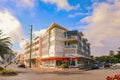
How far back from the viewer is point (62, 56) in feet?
199

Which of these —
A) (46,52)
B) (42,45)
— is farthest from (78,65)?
(42,45)

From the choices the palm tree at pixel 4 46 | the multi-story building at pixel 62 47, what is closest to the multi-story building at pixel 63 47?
the multi-story building at pixel 62 47

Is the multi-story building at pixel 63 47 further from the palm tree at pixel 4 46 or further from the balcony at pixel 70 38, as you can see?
the palm tree at pixel 4 46

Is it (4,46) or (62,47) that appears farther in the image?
(62,47)

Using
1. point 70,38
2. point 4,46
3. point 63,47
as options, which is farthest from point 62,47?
point 4,46

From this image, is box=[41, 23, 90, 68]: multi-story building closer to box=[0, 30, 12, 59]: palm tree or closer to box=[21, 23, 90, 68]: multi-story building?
box=[21, 23, 90, 68]: multi-story building

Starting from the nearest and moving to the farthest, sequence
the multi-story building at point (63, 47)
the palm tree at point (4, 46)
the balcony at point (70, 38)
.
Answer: the palm tree at point (4, 46), the multi-story building at point (63, 47), the balcony at point (70, 38)

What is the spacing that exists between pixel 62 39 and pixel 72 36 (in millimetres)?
2819

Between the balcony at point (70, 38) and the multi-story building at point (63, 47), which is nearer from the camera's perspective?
the multi-story building at point (63, 47)

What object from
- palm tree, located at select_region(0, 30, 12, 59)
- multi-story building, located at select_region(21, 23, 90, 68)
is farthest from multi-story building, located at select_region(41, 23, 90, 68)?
palm tree, located at select_region(0, 30, 12, 59)

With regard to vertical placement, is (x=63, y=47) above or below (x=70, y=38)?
below

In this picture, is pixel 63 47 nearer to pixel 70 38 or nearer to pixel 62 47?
pixel 62 47

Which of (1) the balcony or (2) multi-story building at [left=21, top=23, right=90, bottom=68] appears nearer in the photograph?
(2) multi-story building at [left=21, top=23, right=90, bottom=68]

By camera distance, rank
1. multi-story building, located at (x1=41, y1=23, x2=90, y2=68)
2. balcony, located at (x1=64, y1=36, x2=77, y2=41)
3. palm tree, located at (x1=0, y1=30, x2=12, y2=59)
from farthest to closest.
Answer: balcony, located at (x1=64, y1=36, x2=77, y2=41)
multi-story building, located at (x1=41, y1=23, x2=90, y2=68)
palm tree, located at (x1=0, y1=30, x2=12, y2=59)
